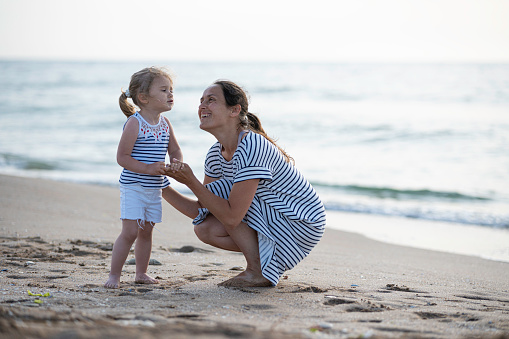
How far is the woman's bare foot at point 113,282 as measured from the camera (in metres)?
3.27

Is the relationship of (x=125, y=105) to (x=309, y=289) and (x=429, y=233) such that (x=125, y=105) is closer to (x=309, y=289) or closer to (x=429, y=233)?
(x=309, y=289)

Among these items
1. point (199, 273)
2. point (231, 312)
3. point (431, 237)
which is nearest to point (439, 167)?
point (431, 237)

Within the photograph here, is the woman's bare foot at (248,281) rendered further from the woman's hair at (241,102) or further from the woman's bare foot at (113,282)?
the woman's hair at (241,102)

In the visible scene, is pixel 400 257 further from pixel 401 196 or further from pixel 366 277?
pixel 401 196

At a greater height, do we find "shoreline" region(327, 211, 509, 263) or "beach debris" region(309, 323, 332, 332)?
"shoreline" region(327, 211, 509, 263)

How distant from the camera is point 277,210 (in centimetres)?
346

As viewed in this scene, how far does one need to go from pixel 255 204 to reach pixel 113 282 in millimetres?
1029

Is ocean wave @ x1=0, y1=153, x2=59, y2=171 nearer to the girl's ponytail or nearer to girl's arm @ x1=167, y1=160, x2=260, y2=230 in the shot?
the girl's ponytail

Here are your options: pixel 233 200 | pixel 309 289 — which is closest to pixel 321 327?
pixel 309 289

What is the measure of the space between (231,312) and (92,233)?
292 centimetres

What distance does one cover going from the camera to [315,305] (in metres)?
2.99

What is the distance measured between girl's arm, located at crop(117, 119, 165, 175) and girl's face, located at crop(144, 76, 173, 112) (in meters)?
0.18

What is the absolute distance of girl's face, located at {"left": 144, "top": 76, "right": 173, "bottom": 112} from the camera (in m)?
3.53

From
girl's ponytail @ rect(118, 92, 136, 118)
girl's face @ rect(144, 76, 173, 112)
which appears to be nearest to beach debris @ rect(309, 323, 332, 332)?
girl's face @ rect(144, 76, 173, 112)
